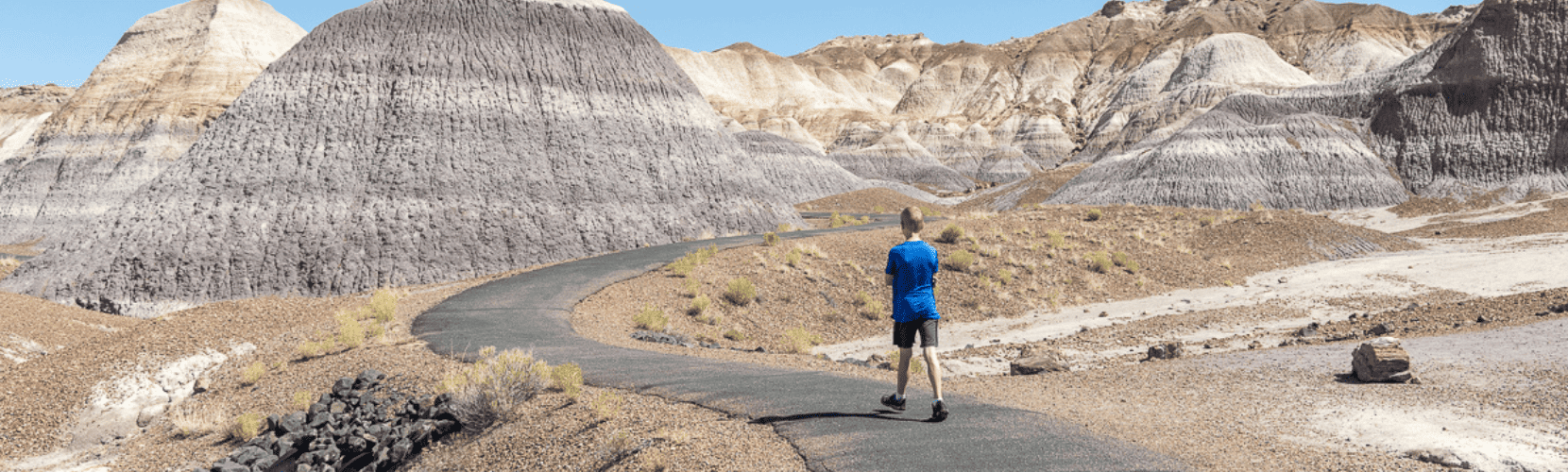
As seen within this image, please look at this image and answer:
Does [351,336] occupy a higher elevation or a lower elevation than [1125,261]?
higher

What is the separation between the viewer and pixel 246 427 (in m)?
8.49

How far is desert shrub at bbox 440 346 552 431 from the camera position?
284 inches

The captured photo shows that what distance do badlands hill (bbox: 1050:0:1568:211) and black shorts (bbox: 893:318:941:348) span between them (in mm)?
39381

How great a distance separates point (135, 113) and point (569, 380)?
57.2 m

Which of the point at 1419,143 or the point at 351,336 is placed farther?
the point at 1419,143

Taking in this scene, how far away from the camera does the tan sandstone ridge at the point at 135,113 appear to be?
44500 millimetres

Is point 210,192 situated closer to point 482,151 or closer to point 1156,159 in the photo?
point 482,151

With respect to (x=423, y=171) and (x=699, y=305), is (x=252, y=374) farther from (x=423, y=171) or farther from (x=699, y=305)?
(x=423, y=171)

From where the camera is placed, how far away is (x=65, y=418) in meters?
9.95

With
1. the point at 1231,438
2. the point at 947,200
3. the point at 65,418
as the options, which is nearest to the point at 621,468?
the point at 1231,438

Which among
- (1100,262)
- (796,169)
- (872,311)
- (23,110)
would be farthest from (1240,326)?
(23,110)

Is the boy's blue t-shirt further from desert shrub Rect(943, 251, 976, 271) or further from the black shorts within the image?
desert shrub Rect(943, 251, 976, 271)

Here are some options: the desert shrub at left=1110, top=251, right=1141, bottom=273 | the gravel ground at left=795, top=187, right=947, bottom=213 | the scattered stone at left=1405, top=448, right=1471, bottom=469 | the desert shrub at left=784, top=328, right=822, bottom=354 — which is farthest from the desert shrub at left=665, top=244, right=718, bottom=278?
the gravel ground at left=795, top=187, right=947, bottom=213

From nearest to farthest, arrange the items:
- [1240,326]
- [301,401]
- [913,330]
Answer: [913,330]
[301,401]
[1240,326]
